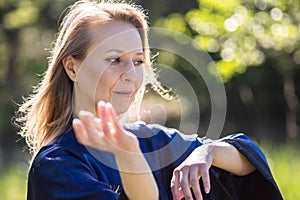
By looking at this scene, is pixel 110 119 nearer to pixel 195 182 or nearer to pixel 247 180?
pixel 195 182

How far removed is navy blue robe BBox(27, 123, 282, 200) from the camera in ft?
7.07

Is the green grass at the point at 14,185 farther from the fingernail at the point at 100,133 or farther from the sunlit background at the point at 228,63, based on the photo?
the fingernail at the point at 100,133

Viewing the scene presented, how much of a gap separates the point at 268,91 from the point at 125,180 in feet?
31.9

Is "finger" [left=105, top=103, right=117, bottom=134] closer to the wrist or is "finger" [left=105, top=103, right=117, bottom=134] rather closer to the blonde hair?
the wrist

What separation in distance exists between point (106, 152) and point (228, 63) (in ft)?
11.2

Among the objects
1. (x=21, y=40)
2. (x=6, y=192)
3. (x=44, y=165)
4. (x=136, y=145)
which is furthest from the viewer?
(x=21, y=40)

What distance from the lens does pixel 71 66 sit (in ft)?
8.41

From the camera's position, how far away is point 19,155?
36.1 ft

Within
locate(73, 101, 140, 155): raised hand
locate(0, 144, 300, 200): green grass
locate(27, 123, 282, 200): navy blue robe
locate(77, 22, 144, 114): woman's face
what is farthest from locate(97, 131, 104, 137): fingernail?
locate(0, 144, 300, 200): green grass

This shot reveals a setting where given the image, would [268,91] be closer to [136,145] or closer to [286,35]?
[286,35]

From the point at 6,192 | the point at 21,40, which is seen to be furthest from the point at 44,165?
the point at 21,40

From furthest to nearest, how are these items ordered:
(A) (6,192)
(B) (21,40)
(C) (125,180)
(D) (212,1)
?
(B) (21,40) → (A) (6,192) → (D) (212,1) → (C) (125,180)

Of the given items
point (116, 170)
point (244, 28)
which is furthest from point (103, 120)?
point (244, 28)

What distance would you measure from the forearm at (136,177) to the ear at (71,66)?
673mm
